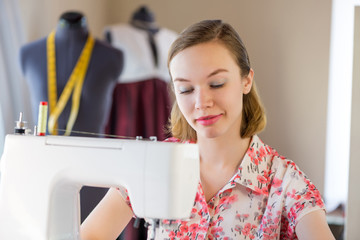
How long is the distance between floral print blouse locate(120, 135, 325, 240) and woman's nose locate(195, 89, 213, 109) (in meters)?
0.20

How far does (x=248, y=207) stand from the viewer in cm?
126

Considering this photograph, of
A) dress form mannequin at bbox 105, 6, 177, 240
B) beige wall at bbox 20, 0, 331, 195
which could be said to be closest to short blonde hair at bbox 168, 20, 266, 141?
beige wall at bbox 20, 0, 331, 195

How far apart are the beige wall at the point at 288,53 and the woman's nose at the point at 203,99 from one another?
132 centimetres

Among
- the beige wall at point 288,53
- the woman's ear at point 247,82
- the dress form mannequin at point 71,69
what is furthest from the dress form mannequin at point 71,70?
the woman's ear at point 247,82

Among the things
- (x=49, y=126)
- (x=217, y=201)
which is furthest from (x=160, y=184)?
(x=49, y=126)

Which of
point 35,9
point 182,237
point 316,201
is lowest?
point 182,237

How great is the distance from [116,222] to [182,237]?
171 millimetres

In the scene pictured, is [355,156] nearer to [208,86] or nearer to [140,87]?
[208,86]

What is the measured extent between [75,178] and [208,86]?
36cm

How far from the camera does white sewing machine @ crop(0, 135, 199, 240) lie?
100cm

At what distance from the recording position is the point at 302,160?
2443 millimetres

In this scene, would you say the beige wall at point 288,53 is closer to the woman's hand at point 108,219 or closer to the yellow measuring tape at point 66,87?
the yellow measuring tape at point 66,87

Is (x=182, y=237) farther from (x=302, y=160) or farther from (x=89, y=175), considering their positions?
(x=302, y=160)

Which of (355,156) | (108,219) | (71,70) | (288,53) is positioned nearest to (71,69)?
(71,70)
